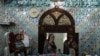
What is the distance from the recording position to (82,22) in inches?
238

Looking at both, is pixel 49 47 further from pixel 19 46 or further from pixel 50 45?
pixel 19 46

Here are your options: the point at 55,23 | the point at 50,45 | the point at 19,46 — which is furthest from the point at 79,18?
the point at 19,46

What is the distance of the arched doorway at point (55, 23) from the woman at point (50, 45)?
99 mm

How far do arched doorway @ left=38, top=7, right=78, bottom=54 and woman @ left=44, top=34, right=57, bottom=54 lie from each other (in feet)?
0.32

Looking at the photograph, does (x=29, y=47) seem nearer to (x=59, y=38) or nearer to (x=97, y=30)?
(x=59, y=38)

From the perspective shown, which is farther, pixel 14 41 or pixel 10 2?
pixel 10 2

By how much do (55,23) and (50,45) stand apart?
54 centimetres

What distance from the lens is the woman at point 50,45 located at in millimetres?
6035

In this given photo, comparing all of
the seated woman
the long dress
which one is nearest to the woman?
the long dress

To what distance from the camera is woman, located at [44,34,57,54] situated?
19.8ft

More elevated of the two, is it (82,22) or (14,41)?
(82,22)

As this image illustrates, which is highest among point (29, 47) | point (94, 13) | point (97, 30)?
point (94, 13)

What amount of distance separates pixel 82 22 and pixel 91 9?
38 cm

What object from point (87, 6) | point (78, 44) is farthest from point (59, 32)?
point (87, 6)
